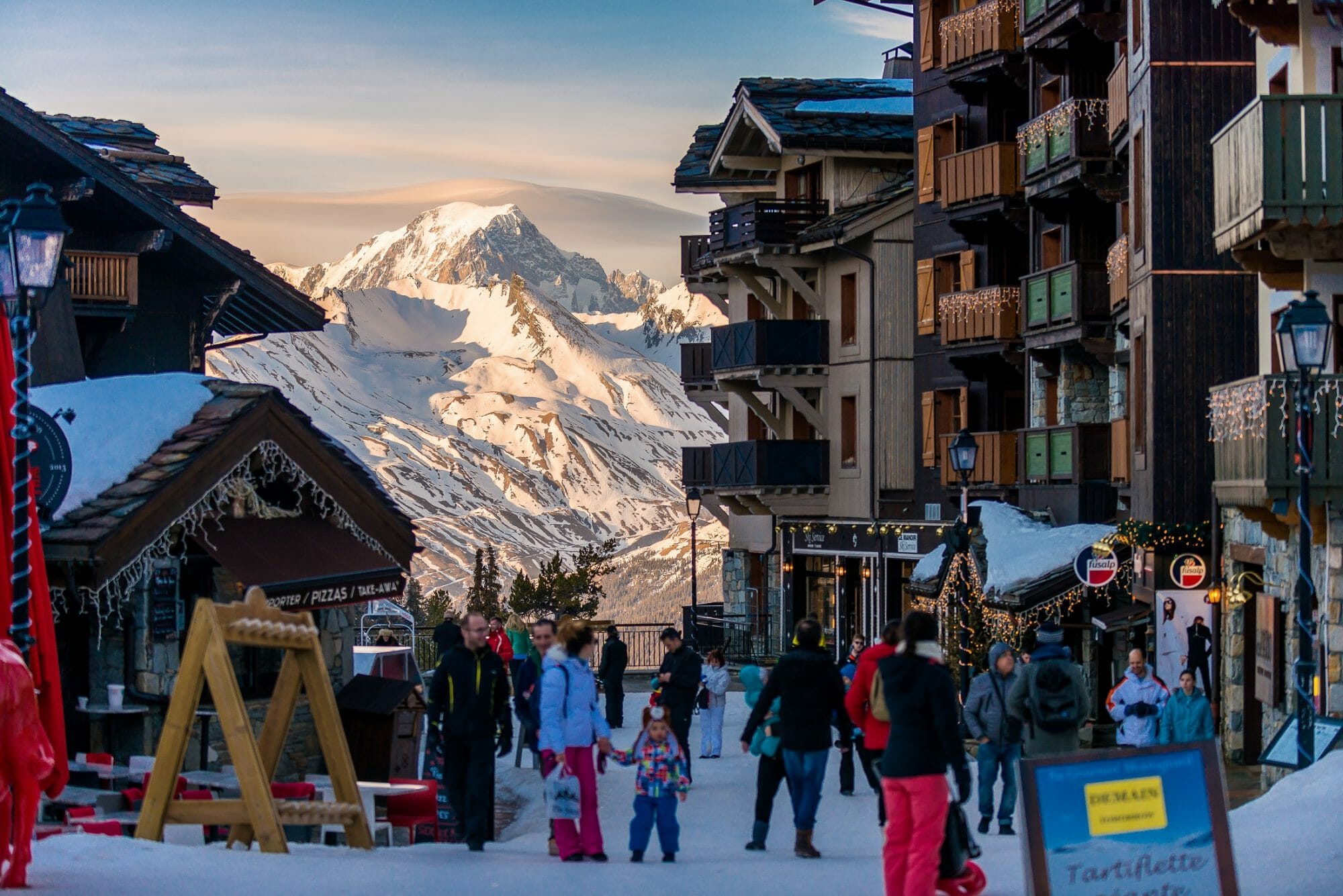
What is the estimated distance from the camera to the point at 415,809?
657 inches

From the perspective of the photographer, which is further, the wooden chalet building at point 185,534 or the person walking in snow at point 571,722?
the wooden chalet building at point 185,534

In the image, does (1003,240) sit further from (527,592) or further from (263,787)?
(263,787)

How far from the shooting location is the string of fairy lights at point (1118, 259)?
2911 cm

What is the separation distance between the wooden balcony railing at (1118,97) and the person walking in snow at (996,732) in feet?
49.5

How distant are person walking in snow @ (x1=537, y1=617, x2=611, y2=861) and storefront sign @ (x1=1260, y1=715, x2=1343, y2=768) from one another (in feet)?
20.6

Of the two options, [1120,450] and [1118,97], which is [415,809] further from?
[1118,97]

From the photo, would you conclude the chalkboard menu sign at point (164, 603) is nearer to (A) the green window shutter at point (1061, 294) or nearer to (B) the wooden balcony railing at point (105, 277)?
(B) the wooden balcony railing at point (105, 277)

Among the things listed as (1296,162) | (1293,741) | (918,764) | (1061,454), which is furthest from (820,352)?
(918,764)

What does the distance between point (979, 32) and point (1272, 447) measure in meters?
20.2

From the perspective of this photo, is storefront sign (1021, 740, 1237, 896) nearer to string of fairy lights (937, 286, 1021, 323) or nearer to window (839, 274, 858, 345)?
string of fairy lights (937, 286, 1021, 323)

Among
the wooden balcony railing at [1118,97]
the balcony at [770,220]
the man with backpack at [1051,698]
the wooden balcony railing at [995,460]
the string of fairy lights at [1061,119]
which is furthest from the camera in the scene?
the balcony at [770,220]

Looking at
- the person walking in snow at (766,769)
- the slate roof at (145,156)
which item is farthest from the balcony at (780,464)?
the person walking in snow at (766,769)

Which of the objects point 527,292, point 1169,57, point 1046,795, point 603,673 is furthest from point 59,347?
point 527,292

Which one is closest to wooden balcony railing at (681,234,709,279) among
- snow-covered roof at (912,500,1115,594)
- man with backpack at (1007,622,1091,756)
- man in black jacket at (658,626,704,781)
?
snow-covered roof at (912,500,1115,594)
